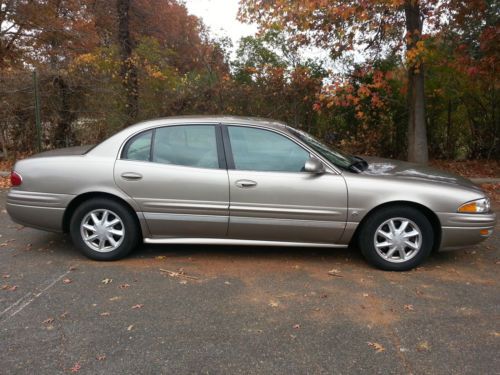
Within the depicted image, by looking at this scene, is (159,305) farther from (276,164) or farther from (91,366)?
(276,164)

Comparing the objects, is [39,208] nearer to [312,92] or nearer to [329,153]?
[329,153]

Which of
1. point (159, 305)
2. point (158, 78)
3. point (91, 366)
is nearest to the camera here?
point (91, 366)

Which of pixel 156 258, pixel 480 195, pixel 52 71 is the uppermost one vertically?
pixel 52 71

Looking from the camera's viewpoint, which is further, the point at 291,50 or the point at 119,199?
the point at 291,50

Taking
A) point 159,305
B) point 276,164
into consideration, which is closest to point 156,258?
point 159,305

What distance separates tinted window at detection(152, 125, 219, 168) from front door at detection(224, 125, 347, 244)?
18cm

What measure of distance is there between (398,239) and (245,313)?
68.0 inches

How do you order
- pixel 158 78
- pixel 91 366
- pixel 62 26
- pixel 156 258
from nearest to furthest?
pixel 91 366
pixel 156 258
pixel 158 78
pixel 62 26

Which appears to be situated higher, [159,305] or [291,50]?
[291,50]

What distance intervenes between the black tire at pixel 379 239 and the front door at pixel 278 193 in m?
0.25

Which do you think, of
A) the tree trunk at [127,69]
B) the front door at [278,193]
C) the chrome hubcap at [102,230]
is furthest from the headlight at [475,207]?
the tree trunk at [127,69]

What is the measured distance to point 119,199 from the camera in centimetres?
447

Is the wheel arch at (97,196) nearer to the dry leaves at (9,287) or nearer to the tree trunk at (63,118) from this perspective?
the dry leaves at (9,287)

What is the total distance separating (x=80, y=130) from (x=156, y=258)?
6.42m
